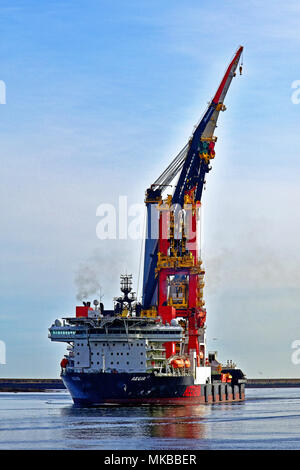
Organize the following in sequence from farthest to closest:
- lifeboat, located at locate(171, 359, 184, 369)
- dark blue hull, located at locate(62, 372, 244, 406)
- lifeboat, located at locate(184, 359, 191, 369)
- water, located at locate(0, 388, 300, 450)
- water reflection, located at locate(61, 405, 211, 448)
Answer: lifeboat, located at locate(184, 359, 191, 369) → lifeboat, located at locate(171, 359, 184, 369) → dark blue hull, located at locate(62, 372, 244, 406) → water reflection, located at locate(61, 405, 211, 448) → water, located at locate(0, 388, 300, 450)

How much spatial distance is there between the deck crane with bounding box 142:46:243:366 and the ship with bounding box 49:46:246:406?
Result: 0.41ft

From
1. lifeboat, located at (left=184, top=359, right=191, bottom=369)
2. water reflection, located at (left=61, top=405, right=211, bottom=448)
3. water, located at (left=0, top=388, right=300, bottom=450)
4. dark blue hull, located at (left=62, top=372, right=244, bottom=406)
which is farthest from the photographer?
lifeboat, located at (left=184, top=359, right=191, bottom=369)

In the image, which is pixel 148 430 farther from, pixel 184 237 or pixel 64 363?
pixel 184 237

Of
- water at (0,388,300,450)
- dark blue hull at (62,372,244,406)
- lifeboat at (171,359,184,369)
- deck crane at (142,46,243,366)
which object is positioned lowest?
water at (0,388,300,450)

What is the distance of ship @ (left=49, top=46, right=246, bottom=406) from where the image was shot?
98688 millimetres

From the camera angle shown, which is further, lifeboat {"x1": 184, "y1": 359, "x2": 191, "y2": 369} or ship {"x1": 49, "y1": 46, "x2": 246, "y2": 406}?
lifeboat {"x1": 184, "y1": 359, "x2": 191, "y2": 369}

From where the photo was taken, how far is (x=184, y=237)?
4742 inches

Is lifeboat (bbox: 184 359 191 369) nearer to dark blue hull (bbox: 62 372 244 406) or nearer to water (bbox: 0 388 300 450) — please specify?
dark blue hull (bbox: 62 372 244 406)

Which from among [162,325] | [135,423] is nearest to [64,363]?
[162,325]

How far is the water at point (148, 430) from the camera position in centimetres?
6475

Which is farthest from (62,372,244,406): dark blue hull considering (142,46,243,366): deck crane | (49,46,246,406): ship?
(142,46,243,366): deck crane

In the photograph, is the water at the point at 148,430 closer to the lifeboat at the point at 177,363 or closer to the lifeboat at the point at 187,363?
the lifeboat at the point at 177,363

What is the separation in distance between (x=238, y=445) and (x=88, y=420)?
70.3 feet
